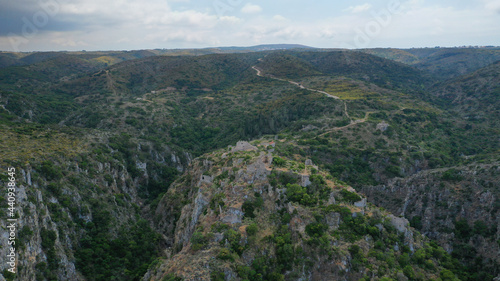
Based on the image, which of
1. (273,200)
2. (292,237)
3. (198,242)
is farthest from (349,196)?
(198,242)

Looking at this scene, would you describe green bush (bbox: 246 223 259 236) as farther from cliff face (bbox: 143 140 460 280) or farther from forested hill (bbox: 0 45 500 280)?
forested hill (bbox: 0 45 500 280)

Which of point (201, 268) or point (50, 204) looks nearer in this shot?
point (201, 268)

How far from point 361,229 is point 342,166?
40.1m

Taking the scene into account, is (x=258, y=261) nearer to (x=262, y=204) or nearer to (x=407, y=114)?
(x=262, y=204)

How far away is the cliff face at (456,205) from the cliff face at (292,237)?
51.4 ft

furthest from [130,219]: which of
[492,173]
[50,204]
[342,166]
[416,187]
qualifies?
[492,173]

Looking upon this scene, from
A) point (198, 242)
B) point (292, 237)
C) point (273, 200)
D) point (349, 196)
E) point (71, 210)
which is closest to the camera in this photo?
point (198, 242)

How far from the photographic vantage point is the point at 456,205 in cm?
5969

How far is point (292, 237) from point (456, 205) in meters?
42.9

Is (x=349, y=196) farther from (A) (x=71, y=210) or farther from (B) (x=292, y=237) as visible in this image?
(A) (x=71, y=210)

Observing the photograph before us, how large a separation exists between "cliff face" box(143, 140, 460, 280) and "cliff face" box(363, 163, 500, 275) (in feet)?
51.4

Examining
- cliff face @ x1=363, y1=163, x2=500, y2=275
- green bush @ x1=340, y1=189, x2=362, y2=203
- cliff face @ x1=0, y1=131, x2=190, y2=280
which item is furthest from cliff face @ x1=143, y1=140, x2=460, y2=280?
cliff face @ x1=0, y1=131, x2=190, y2=280

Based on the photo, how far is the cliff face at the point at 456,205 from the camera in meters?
51.7

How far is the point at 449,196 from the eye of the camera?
61.6 m
